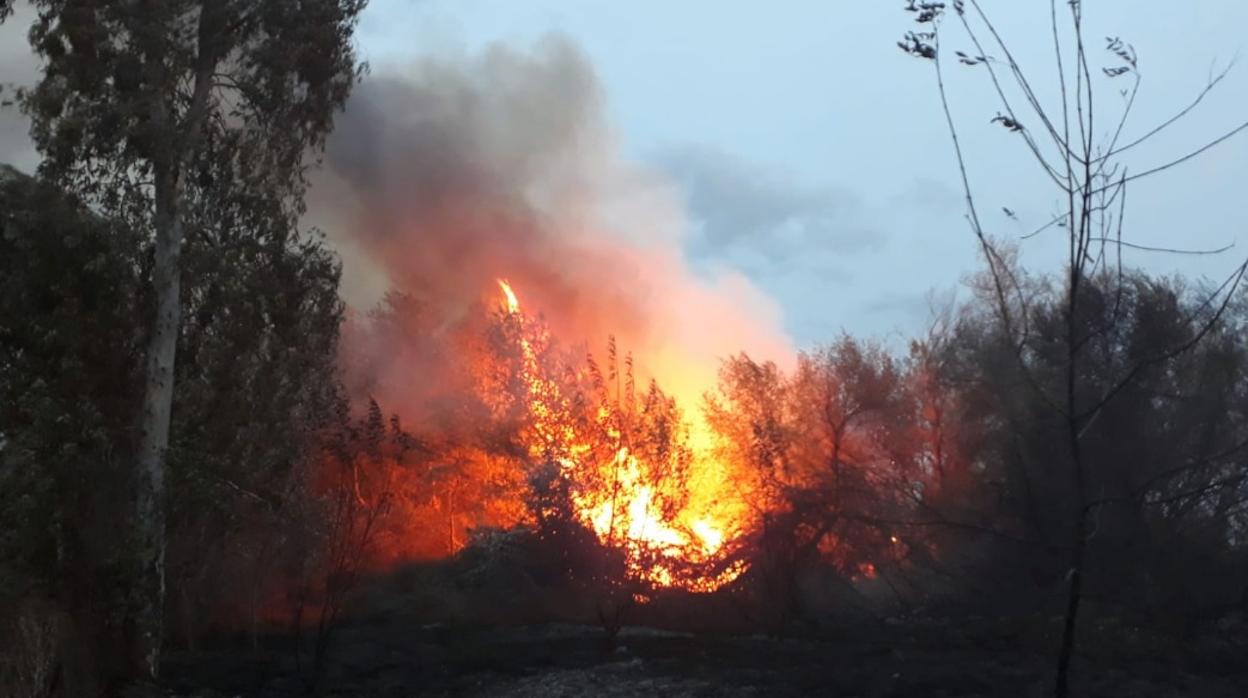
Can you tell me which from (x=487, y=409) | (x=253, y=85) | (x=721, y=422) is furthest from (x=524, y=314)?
(x=253, y=85)

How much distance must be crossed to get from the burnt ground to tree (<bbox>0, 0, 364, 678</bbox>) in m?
3.30

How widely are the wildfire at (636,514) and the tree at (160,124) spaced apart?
824 cm

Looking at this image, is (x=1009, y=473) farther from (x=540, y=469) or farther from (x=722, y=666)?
(x=540, y=469)

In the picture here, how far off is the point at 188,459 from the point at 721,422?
1952cm

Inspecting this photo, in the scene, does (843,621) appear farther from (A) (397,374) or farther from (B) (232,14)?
(A) (397,374)

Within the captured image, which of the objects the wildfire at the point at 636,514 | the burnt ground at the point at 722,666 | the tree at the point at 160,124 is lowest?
the burnt ground at the point at 722,666

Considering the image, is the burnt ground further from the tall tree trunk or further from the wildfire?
the wildfire

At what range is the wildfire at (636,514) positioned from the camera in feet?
73.4

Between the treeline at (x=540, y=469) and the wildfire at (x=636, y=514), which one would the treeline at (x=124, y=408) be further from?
the wildfire at (x=636, y=514)

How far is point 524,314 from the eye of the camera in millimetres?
40438

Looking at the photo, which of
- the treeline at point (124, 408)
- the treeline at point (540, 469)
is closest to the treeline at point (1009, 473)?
the treeline at point (540, 469)

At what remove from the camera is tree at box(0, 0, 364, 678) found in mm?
17016

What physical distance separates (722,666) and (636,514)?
18.5 ft

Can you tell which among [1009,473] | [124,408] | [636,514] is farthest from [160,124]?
[1009,473]
